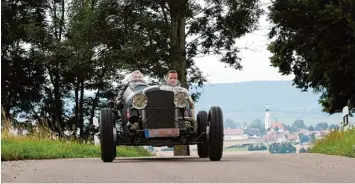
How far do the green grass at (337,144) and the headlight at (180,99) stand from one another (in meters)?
3.68

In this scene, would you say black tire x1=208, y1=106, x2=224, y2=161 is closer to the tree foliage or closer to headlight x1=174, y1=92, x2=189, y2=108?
headlight x1=174, y1=92, x2=189, y2=108

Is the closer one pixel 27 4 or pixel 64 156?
pixel 64 156

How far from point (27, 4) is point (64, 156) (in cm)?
2542

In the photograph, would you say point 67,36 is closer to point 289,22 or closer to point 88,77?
point 88,77

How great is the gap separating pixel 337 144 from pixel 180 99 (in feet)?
19.7

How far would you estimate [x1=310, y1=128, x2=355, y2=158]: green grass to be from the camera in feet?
53.8

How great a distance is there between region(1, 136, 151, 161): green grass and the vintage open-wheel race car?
7.97 ft

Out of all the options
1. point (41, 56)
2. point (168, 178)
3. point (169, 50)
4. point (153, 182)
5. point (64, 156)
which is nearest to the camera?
point (153, 182)

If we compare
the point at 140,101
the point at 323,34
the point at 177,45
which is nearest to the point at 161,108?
the point at 140,101

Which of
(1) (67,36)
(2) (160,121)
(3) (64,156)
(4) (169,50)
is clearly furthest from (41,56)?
(2) (160,121)

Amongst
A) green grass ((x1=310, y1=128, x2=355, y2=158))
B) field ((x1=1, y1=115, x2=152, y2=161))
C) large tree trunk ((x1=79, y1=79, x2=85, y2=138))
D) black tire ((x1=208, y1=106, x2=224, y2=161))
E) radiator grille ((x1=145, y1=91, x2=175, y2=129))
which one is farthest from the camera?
large tree trunk ((x1=79, y1=79, x2=85, y2=138))

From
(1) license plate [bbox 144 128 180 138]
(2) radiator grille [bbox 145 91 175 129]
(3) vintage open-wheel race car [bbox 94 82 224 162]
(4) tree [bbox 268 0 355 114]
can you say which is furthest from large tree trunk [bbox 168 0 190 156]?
(1) license plate [bbox 144 128 180 138]

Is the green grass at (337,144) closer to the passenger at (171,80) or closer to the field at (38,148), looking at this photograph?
the passenger at (171,80)

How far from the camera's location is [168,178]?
8820 mm
